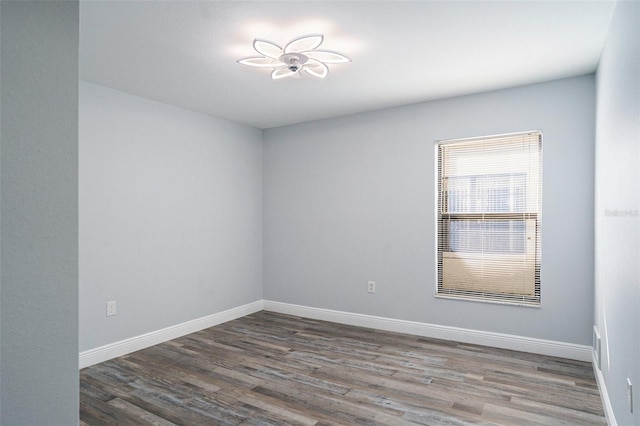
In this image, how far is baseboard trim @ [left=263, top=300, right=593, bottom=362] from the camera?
3.46 m

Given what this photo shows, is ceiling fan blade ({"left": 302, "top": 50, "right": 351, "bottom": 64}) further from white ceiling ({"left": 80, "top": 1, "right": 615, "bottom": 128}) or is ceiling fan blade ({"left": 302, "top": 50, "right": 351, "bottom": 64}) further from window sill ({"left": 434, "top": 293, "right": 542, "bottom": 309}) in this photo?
window sill ({"left": 434, "top": 293, "right": 542, "bottom": 309})

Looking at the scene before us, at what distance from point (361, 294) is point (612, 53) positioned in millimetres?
3152

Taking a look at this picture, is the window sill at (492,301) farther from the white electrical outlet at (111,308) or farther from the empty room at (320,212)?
the white electrical outlet at (111,308)

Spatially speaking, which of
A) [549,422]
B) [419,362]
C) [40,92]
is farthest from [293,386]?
[40,92]

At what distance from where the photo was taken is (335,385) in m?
2.96

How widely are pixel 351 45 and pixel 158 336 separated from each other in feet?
10.6

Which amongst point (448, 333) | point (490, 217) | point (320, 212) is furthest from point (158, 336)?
point (490, 217)

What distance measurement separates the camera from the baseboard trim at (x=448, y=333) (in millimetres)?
3459

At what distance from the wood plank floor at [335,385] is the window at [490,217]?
602 mm

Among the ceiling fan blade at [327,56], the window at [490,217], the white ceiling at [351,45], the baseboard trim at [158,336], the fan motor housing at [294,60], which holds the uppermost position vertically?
the white ceiling at [351,45]

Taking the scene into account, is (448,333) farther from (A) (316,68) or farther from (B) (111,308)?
(B) (111,308)

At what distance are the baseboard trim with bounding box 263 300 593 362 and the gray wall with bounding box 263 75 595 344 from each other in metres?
0.06

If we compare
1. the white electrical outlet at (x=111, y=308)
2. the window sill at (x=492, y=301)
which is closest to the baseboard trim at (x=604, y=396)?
A: the window sill at (x=492, y=301)

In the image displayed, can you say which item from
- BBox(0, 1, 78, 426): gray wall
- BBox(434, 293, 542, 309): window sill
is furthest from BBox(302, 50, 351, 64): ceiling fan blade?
BBox(434, 293, 542, 309): window sill
